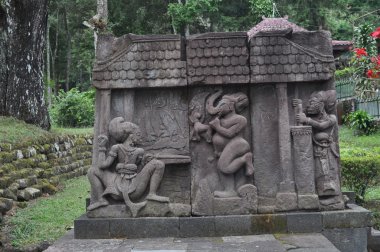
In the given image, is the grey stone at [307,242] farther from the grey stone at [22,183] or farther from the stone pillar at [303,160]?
the grey stone at [22,183]

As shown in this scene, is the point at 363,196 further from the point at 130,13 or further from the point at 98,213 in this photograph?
the point at 130,13

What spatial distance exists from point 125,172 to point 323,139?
2188 mm

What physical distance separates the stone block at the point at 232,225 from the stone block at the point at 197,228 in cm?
6

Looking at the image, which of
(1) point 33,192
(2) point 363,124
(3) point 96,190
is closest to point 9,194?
(1) point 33,192

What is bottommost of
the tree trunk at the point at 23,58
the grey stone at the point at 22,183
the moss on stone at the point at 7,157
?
the grey stone at the point at 22,183

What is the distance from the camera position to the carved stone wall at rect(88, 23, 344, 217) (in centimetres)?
527

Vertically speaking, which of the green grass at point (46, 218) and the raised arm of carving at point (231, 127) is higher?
the raised arm of carving at point (231, 127)

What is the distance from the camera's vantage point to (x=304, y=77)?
5.37 m

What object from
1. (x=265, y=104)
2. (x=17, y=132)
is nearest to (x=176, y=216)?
(x=265, y=104)

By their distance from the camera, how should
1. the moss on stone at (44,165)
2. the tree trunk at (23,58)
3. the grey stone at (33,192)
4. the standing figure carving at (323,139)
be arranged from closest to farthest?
the standing figure carving at (323,139) < the grey stone at (33,192) < the moss on stone at (44,165) < the tree trunk at (23,58)

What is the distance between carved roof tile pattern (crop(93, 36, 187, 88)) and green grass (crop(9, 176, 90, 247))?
2.21 meters

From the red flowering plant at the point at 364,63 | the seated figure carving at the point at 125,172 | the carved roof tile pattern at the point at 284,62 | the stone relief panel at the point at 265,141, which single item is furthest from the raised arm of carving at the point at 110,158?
the red flowering plant at the point at 364,63

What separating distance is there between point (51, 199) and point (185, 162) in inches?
161

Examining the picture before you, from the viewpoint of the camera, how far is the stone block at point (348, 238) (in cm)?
509
